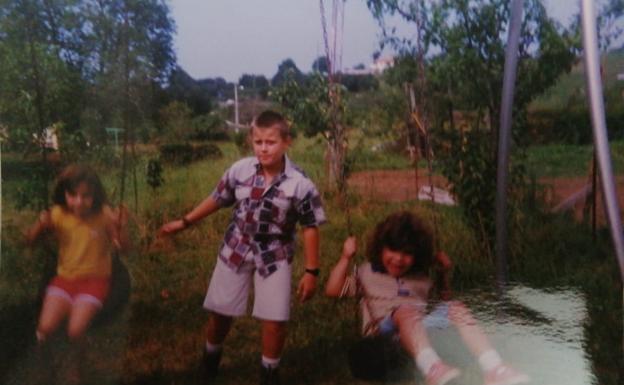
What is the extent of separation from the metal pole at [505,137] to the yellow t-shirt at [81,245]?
4.39 ft

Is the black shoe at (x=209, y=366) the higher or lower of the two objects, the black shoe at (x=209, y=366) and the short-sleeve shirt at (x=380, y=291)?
the lower

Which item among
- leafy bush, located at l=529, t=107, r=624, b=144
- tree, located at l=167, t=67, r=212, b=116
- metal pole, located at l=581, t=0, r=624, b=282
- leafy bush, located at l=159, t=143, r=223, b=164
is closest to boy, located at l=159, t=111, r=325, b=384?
leafy bush, located at l=159, t=143, r=223, b=164

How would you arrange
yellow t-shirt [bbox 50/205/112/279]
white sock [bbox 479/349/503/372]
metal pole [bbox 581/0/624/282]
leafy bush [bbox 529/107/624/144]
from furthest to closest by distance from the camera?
yellow t-shirt [bbox 50/205/112/279] → white sock [bbox 479/349/503/372] → leafy bush [bbox 529/107/624/144] → metal pole [bbox 581/0/624/282]

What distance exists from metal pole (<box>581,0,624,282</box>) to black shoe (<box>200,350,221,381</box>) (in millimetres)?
1358

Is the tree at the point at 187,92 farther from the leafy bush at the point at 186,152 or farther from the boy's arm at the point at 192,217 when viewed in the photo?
the boy's arm at the point at 192,217

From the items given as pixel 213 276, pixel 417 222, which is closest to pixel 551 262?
pixel 417 222

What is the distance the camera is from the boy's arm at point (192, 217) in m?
2.90

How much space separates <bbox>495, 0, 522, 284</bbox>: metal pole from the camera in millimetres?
2828

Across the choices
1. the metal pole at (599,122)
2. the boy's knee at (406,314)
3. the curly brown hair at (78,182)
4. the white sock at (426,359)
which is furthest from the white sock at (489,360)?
the curly brown hair at (78,182)

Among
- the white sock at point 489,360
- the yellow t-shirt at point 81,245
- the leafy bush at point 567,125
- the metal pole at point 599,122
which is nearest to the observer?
the metal pole at point 599,122

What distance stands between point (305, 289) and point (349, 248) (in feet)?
0.64

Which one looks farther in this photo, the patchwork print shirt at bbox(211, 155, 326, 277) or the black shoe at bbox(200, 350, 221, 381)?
the black shoe at bbox(200, 350, 221, 381)

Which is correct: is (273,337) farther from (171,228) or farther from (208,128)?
(208,128)

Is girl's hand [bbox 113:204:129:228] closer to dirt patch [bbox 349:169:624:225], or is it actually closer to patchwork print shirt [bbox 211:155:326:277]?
patchwork print shirt [bbox 211:155:326:277]
